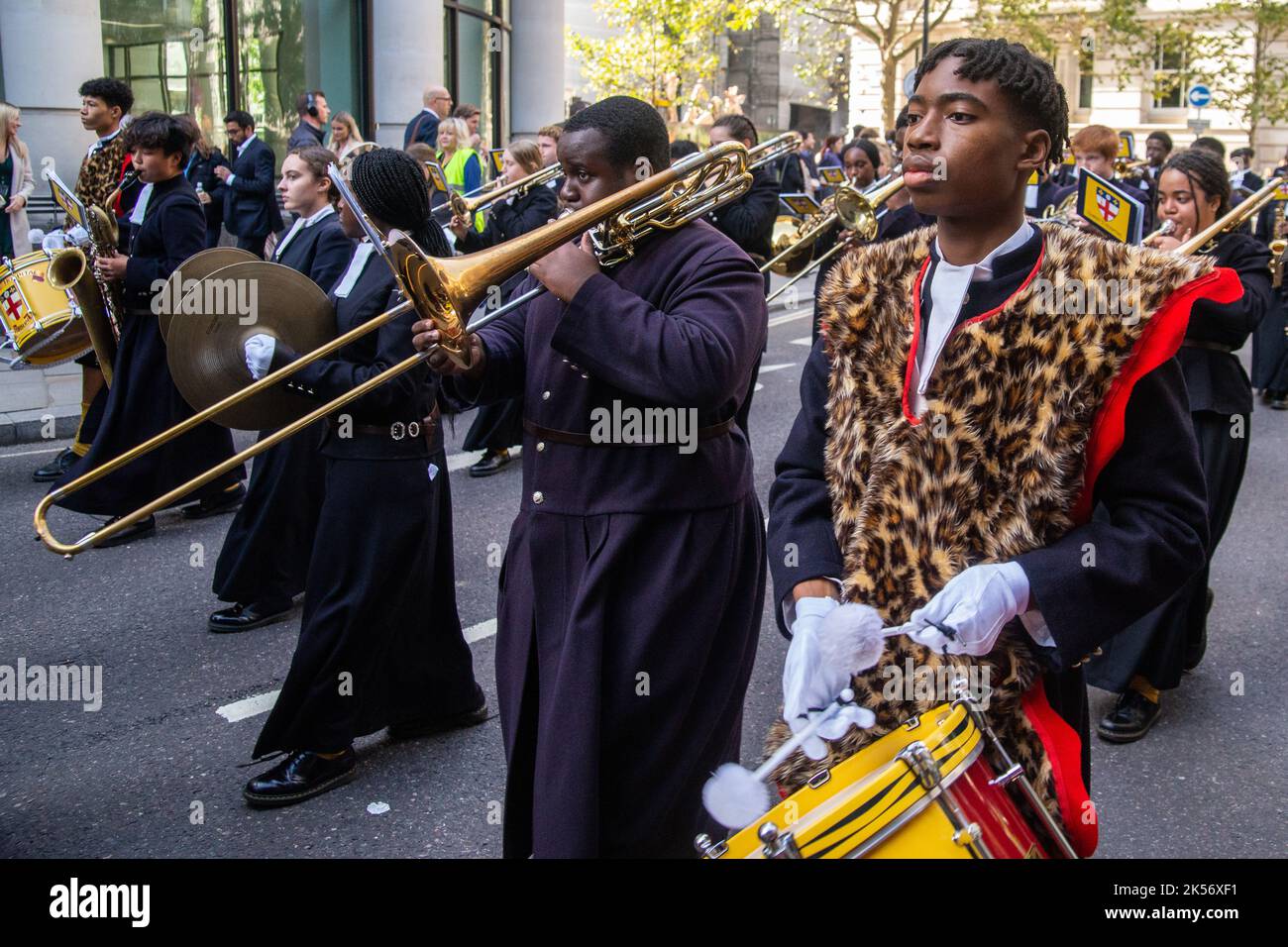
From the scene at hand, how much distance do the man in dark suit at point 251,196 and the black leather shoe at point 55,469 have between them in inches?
163

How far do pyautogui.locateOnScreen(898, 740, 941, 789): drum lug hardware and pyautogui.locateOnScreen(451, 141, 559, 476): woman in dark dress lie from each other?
552 cm

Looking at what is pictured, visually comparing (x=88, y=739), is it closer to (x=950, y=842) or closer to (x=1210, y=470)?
(x=950, y=842)

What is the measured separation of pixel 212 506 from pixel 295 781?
10.8 feet

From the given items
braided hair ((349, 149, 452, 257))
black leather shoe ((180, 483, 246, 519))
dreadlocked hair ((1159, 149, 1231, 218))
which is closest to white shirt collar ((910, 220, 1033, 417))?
braided hair ((349, 149, 452, 257))

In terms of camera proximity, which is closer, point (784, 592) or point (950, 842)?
point (950, 842)

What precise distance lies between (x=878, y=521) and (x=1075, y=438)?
33 cm

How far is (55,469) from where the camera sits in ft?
24.6

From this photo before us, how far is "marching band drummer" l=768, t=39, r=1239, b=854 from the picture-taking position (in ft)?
6.39

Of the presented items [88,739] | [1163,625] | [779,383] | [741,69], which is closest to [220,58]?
[779,383]

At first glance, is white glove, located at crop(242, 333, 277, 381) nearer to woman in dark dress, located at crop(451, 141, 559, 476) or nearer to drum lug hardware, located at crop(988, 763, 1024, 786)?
Answer: drum lug hardware, located at crop(988, 763, 1024, 786)

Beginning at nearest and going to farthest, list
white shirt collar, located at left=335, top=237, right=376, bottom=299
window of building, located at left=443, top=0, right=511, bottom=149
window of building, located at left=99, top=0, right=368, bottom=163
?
white shirt collar, located at left=335, top=237, right=376, bottom=299 → window of building, located at left=99, top=0, right=368, bottom=163 → window of building, located at left=443, top=0, right=511, bottom=149

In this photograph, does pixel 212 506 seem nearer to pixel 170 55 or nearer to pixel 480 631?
pixel 480 631

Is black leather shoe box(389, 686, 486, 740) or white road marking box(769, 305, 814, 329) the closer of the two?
black leather shoe box(389, 686, 486, 740)

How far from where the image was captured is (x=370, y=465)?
400cm
